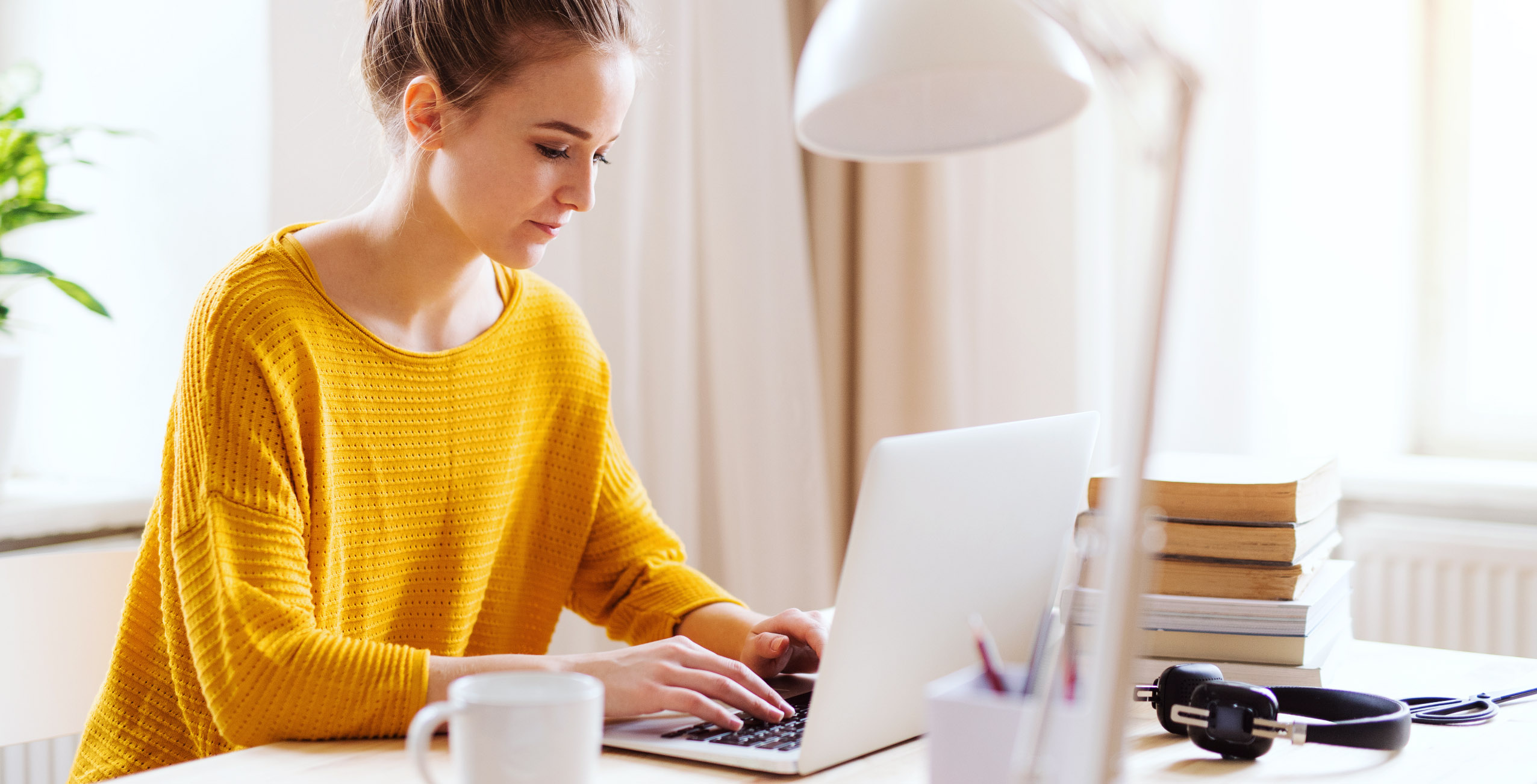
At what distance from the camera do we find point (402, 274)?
3.97 ft

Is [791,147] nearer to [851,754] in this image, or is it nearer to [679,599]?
[679,599]

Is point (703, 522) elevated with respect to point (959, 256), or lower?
lower

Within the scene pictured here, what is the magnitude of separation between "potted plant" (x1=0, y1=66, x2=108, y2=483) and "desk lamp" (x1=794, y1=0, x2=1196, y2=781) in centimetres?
124

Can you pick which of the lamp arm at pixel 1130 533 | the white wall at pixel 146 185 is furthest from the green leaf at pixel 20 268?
the lamp arm at pixel 1130 533

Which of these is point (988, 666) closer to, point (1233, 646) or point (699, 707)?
point (699, 707)

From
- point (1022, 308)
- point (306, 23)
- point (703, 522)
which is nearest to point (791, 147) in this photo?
point (1022, 308)

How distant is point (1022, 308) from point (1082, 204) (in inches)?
7.3

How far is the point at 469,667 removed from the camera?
0.94 m

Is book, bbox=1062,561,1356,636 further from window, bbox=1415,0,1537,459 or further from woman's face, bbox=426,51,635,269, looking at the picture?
window, bbox=1415,0,1537,459

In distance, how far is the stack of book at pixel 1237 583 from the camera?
0.96 meters

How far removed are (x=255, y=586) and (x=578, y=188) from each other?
1.52ft

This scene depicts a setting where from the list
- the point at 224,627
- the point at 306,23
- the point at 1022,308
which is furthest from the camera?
the point at 1022,308

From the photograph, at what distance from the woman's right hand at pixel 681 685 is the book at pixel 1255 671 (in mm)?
280

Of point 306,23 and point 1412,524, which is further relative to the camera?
point 1412,524
